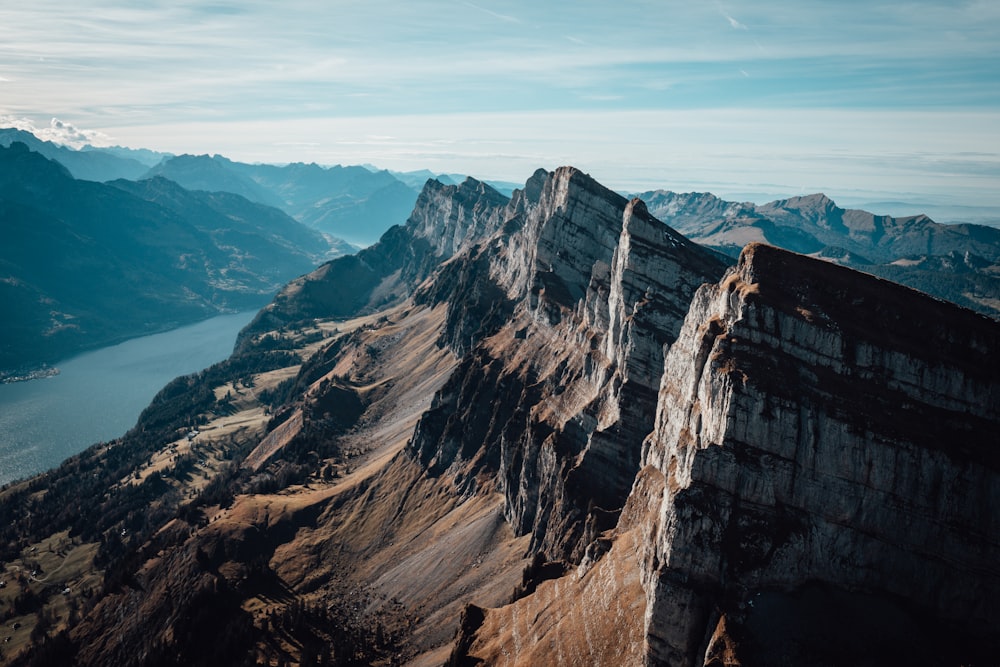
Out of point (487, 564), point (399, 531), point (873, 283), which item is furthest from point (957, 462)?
point (399, 531)

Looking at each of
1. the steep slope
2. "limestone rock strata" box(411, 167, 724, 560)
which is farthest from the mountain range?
"limestone rock strata" box(411, 167, 724, 560)

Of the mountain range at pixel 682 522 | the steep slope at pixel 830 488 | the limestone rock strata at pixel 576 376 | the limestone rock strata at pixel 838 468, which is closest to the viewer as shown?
the steep slope at pixel 830 488

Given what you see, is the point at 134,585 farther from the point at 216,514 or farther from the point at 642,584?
the point at 642,584

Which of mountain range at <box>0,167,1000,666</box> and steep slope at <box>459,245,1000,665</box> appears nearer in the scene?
steep slope at <box>459,245,1000,665</box>

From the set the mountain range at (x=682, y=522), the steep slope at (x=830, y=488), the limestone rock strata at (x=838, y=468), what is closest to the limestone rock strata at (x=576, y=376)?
the mountain range at (x=682, y=522)

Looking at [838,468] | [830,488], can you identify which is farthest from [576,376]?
[838,468]

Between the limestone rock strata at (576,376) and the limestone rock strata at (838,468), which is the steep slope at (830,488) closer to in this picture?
the limestone rock strata at (838,468)

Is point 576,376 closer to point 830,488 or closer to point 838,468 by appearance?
point 830,488

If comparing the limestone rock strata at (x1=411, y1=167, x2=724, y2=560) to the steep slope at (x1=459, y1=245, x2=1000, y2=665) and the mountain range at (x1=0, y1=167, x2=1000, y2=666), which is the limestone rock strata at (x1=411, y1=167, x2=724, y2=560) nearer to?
the mountain range at (x1=0, y1=167, x2=1000, y2=666)
